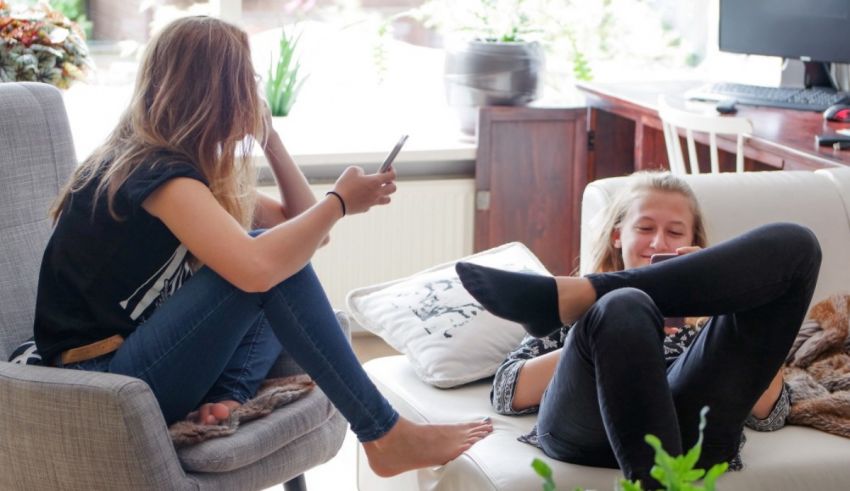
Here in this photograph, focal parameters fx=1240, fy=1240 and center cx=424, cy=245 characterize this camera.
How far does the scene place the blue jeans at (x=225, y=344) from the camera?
6.72 ft

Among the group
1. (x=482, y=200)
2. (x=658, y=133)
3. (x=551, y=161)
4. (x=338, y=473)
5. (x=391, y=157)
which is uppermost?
(x=391, y=157)

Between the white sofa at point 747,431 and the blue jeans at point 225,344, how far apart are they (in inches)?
6.6

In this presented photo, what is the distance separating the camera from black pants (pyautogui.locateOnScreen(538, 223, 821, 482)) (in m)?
1.88

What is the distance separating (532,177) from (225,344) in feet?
6.19

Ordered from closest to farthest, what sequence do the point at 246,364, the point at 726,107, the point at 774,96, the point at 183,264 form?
the point at 183,264 < the point at 246,364 < the point at 726,107 < the point at 774,96

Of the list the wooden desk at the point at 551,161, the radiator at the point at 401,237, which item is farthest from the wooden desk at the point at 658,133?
the radiator at the point at 401,237

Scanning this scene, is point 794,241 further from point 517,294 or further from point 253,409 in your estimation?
point 253,409

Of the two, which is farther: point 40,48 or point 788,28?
point 788,28

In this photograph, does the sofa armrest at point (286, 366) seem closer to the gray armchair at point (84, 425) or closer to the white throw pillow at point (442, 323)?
the gray armchair at point (84, 425)

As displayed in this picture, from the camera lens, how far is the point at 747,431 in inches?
83.7

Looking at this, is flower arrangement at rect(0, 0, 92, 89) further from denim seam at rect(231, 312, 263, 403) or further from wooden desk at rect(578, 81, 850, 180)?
wooden desk at rect(578, 81, 850, 180)

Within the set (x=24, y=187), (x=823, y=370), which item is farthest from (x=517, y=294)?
(x=24, y=187)

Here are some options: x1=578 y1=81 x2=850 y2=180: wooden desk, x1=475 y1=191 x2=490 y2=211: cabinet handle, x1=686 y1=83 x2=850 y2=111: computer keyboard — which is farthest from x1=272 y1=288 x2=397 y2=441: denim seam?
x1=686 y1=83 x2=850 y2=111: computer keyboard

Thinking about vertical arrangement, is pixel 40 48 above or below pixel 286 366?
above
